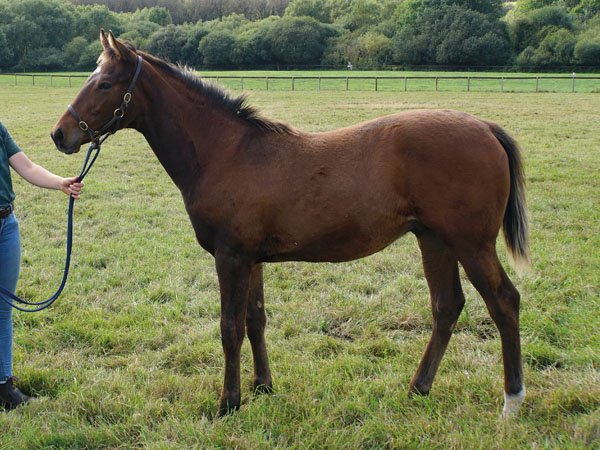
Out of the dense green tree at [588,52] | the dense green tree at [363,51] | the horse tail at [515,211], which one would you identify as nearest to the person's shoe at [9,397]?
the horse tail at [515,211]

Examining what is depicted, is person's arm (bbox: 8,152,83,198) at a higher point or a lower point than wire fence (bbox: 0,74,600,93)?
lower

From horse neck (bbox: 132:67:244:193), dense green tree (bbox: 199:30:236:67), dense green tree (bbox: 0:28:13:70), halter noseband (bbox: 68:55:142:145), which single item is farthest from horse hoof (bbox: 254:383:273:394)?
dense green tree (bbox: 0:28:13:70)

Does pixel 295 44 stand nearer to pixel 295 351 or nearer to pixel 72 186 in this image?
pixel 295 351

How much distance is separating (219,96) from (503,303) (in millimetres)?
2250

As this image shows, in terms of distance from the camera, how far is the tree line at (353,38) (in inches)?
2422

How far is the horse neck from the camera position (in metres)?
3.11

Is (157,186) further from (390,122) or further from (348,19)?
(348,19)

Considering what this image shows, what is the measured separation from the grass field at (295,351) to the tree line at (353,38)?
56.7 metres

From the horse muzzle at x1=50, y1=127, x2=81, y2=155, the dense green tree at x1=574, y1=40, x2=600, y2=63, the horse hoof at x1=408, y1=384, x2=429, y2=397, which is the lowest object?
the horse hoof at x1=408, y1=384, x2=429, y2=397

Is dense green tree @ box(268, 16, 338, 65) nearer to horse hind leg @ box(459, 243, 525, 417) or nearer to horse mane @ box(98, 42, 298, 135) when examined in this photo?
horse mane @ box(98, 42, 298, 135)

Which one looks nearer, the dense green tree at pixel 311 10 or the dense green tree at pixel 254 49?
the dense green tree at pixel 254 49

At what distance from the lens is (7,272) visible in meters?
3.17

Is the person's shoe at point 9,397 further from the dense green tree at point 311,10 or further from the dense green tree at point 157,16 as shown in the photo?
the dense green tree at point 157,16

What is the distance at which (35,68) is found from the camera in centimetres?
7031
